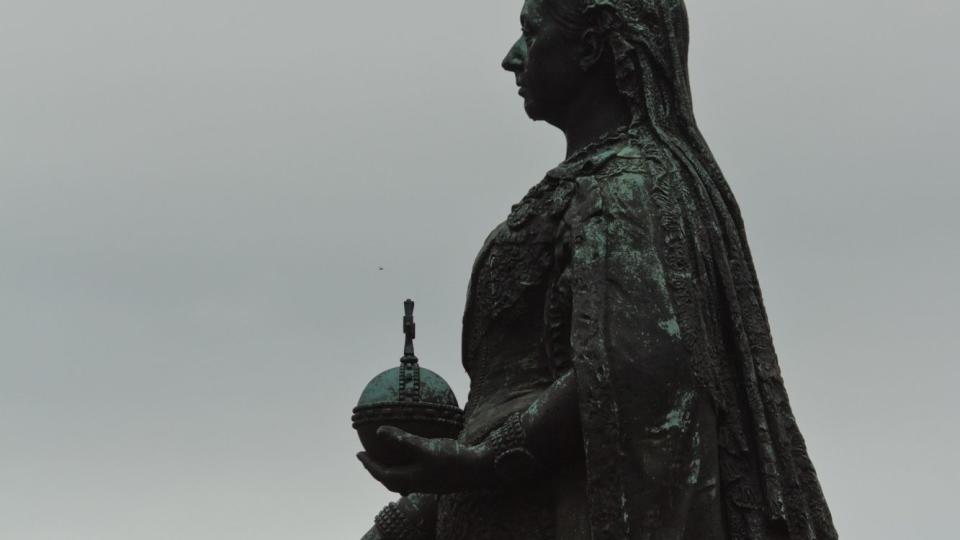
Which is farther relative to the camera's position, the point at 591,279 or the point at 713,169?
the point at 713,169

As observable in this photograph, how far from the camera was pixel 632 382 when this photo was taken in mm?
7832

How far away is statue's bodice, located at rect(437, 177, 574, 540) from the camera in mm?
8312

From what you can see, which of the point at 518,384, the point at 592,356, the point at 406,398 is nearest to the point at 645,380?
the point at 592,356

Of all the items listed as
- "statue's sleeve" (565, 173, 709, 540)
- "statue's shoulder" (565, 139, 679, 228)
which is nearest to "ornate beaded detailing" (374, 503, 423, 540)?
"statue's sleeve" (565, 173, 709, 540)

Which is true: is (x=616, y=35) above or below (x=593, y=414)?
above

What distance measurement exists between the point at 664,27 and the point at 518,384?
6.45 feet

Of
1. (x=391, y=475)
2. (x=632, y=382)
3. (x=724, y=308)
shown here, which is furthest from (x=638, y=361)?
(x=391, y=475)

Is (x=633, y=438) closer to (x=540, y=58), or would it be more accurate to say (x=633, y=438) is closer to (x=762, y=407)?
(x=762, y=407)

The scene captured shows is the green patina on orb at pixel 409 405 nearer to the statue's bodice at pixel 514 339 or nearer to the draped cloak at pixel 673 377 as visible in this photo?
the statue's bodice at pixel 514 339

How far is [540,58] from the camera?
29.9ft

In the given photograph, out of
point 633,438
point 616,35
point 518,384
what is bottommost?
point 633,438

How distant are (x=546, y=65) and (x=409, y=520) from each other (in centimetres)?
245

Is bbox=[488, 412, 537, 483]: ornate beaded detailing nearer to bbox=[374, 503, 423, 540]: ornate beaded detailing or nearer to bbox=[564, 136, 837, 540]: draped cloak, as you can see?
bbox=[564, 136, 837, 540]: draped cloak

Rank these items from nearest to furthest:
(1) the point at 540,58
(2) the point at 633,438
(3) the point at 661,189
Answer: (2) the point at 633,438
(3) the point at 661,189
(1) the point at 540,58
